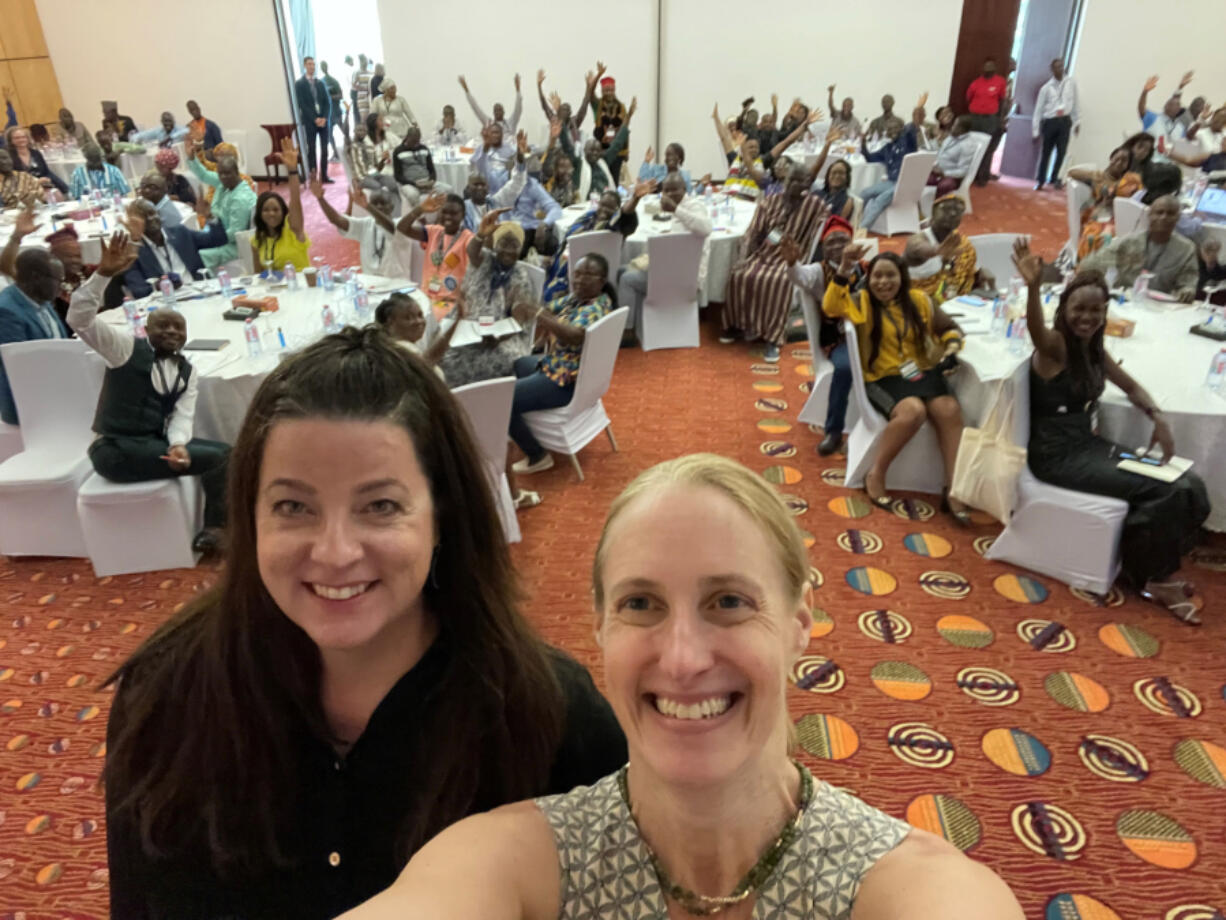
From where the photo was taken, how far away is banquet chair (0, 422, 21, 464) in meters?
4.03

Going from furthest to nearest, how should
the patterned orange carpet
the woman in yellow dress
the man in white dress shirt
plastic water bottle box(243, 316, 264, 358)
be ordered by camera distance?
the man in white dress shirt → the woman in yellow dress → plastic water bottle box(243, 316, 264, 358) → the patterned orange carpet

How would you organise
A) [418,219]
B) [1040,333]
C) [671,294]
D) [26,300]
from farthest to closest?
[671,294] → [418,219] → [26,300] → [1040,333]

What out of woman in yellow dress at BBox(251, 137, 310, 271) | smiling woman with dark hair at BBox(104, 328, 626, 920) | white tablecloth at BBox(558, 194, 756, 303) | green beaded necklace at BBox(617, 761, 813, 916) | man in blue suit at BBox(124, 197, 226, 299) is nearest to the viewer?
green beaded necklace at BBox(617, 761, 813, 916)

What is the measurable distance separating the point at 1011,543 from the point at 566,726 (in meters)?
3.14

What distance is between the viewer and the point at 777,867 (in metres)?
0.90

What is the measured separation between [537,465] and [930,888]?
3.95 meters

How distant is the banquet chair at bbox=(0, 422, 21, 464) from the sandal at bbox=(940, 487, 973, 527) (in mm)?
4719

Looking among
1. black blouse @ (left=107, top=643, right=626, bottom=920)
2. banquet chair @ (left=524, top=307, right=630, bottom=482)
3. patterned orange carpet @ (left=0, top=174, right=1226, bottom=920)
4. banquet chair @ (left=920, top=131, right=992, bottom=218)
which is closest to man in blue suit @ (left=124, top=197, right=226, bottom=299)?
patterned orange carpet @ (left=0, top=174, right=1226, bottom=920)

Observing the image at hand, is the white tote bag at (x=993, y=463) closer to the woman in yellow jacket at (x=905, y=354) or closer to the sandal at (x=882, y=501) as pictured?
the woman in yellow jacket at (x=905, y=354)

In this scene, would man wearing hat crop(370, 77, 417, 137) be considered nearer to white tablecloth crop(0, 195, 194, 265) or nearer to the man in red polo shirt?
white tablecloth crop(0, 195, 194, 265)

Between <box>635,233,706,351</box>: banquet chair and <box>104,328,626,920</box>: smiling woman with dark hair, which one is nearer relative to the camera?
<box>104,328,626,920</box>: smiling woman with dark hair

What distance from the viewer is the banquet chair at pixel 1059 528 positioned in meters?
3.43

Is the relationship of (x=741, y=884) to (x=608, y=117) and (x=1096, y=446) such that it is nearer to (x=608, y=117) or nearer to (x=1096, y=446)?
(x=1096, y=446)

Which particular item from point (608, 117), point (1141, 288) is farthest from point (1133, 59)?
point (1141, 288)
